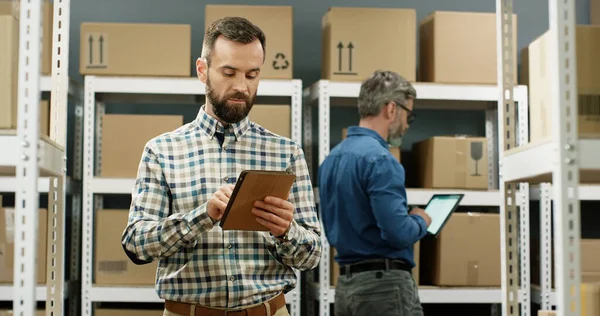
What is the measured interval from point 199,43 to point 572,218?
323 cm

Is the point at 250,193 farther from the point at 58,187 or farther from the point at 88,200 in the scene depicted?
the point at 88,200

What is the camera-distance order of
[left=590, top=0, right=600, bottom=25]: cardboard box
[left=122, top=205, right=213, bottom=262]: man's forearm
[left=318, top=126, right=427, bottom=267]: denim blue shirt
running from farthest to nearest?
[left=590, top=0, right=600, bottom=25]: cardboard box → [left=318, top=126, right=427, bottom=267]: denim blue shirt → [left=122, top=205, right=213, bottom=262]: man's forearm

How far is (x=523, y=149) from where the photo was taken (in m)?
1.89

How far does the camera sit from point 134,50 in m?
4.02

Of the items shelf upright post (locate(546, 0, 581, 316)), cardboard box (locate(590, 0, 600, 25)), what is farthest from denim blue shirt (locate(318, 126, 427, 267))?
shelf upright post (locate(546, 0, 581, 316))

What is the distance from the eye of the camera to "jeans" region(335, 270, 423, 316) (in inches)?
121

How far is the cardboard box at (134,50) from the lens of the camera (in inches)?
158

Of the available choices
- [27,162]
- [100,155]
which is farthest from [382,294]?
[27,162]

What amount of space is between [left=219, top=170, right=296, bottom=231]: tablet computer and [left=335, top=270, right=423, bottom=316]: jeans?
1261mm

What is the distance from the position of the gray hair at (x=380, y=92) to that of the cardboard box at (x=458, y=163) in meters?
0.74

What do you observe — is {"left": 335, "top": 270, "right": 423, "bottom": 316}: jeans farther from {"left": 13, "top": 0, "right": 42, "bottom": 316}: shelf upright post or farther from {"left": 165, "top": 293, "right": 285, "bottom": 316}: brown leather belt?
{"left": 13, "top": 0, "right": 42, "bottom": 316}: shelf upright post

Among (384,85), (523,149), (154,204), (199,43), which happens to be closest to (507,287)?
(523,149)

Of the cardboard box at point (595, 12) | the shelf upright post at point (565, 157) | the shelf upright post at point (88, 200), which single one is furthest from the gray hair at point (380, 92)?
the shelf upright post at point (565, 157)

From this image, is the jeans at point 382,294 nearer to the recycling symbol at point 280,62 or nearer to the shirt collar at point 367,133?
the shirt collar at point 367,133
